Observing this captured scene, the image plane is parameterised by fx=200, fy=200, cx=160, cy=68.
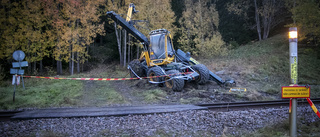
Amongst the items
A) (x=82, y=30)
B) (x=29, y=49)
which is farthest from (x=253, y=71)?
(x=29, y=49)

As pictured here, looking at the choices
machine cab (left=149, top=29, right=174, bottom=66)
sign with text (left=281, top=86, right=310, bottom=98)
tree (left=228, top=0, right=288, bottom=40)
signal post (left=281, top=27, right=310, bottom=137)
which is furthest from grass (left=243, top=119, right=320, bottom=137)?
tree (left=228, top=0, right=288, bottom=40)

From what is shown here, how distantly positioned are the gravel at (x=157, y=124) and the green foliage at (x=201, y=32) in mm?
14905

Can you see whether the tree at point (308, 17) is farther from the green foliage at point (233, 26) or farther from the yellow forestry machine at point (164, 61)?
the green foliage at point (233, 26)

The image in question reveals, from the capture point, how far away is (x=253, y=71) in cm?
1652

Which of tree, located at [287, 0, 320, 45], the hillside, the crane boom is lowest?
the hillside

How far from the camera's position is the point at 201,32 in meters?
22.1

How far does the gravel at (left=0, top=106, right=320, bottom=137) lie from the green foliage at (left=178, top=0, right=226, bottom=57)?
48.9ft

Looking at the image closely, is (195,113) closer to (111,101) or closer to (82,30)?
(111,101)

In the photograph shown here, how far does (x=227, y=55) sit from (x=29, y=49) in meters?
19.6

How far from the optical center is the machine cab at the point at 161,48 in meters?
11.9

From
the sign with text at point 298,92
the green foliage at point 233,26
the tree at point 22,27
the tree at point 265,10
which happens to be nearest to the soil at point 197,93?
the sign with text at point 298,92

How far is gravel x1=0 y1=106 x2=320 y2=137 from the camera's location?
5004 millimetres

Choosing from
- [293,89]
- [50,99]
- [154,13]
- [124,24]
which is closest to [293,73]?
[293,89]

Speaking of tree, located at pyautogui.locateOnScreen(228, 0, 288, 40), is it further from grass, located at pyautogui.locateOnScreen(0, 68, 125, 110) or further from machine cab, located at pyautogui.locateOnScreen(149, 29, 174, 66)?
grass, located at pyautogui.locateOnScreen(0, 68, 125, 110)
